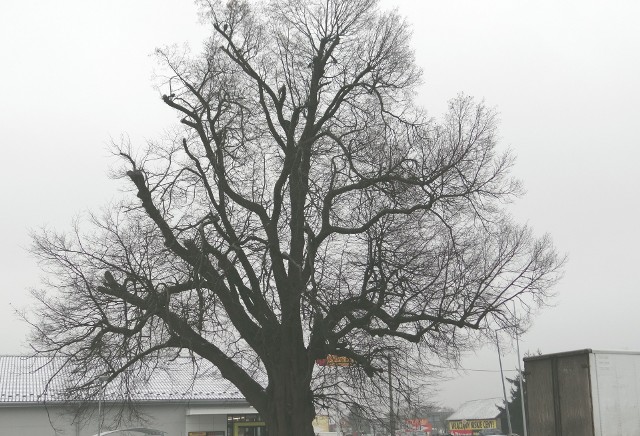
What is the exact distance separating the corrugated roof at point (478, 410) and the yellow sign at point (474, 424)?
1262 mm

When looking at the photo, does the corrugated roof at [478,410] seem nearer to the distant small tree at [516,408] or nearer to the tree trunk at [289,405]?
the distant small tree at [516,408]

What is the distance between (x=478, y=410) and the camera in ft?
360

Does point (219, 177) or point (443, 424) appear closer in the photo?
point (219, 177)

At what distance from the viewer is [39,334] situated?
66.9ft

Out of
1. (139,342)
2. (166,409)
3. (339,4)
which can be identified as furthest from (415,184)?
(166,409)

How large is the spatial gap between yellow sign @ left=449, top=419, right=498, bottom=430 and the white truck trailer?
277ft

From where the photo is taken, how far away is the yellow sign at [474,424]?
97938 millimetres

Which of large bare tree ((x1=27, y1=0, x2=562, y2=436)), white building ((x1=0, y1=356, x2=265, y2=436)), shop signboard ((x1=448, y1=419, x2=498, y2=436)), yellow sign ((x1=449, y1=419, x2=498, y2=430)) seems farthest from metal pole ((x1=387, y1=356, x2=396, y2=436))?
yellow sign ((x1=449, y1=419, x2=498, y2=430))

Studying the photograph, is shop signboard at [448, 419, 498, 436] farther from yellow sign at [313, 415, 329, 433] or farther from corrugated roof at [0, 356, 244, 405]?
corrugated roof at [0, 356, 244, 405]

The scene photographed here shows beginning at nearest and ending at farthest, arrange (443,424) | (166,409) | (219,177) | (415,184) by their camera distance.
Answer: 1. (415,184)
2. (219,177)
3. (166,409)
4. (443,424)

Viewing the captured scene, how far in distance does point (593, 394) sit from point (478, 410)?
99.6 m

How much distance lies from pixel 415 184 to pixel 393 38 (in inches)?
174

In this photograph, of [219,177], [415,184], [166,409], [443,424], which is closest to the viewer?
[415,184]

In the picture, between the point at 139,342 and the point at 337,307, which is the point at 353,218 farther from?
the point at 139,342
